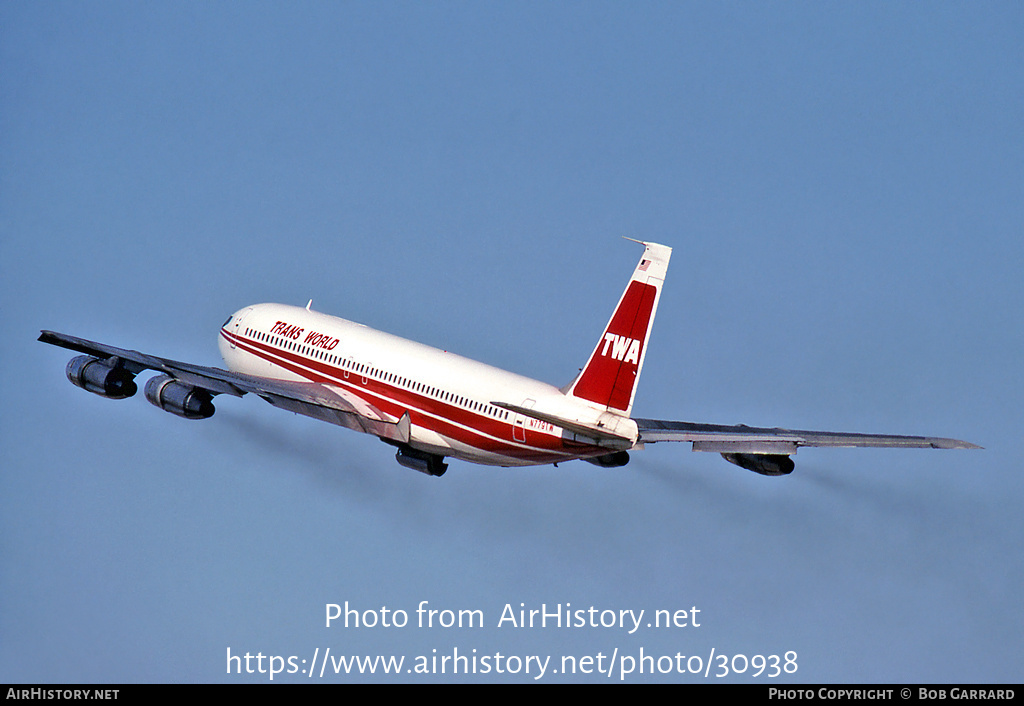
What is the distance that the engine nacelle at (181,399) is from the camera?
63.1 metres

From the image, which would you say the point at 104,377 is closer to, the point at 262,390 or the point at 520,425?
the point at 262,390

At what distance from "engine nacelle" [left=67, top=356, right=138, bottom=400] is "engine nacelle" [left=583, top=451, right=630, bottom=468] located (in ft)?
63.9

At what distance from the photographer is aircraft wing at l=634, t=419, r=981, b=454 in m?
55.4

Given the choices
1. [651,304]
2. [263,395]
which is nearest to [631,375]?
[651,304]

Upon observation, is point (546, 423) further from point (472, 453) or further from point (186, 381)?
point (186, 381)

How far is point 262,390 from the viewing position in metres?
62.9

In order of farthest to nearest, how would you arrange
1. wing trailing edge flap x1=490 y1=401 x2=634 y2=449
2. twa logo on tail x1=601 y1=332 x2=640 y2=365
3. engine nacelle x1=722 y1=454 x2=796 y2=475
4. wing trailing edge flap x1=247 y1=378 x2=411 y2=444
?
wing trailing edge flap x1=247 y1=378 x2=411 y2=444 → engine nacelle x1=722 y1=454 x2=796 y2=475 → wing trailing edge flap x1=490 y1=401 x2=634 y2=449 → twa logo on tail x1=601 y1=332 x2=640 y2=365

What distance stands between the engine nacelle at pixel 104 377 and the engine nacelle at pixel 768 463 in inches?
995

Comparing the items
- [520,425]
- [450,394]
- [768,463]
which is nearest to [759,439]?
[768,463]

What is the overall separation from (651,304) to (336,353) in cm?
1750

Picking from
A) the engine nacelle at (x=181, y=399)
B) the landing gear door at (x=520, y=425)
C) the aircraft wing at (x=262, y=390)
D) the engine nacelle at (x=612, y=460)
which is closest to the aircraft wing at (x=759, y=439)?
the engine nacelle at (x=612, y=460)

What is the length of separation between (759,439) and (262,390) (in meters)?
19.8

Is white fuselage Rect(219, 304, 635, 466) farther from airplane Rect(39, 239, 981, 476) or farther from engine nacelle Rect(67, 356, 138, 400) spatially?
engine nacelle Rect(67, 356, 138, 400)

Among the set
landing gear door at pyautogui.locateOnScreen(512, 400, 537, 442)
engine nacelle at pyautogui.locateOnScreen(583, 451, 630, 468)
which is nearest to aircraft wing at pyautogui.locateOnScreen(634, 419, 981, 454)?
engine nacelle at pyautogui.locateOnScreen(583, 451, 630, 468)
